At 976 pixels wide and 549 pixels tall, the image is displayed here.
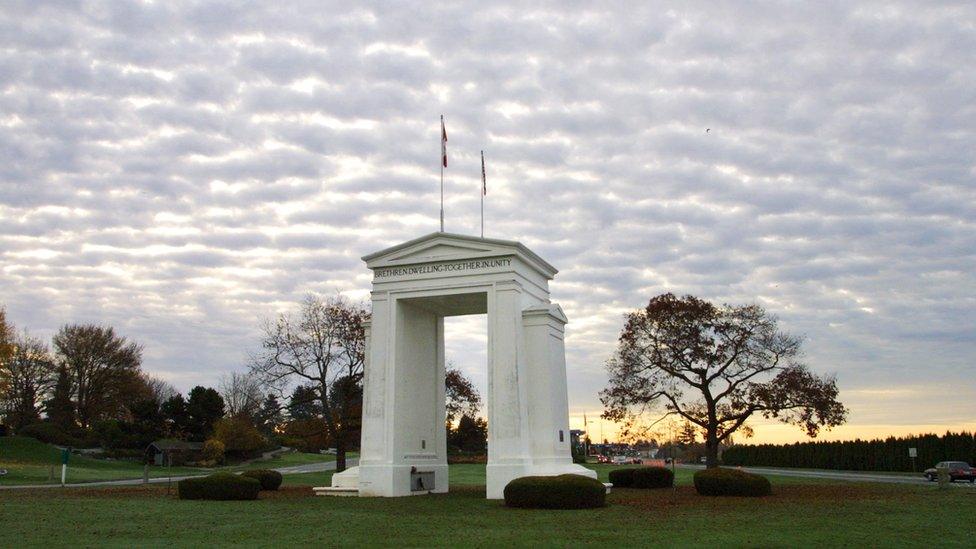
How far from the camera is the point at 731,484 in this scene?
27.6 meters

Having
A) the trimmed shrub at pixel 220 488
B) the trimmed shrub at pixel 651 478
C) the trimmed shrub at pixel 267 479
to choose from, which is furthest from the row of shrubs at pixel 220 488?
the trimmed shrub at pixel 651 478

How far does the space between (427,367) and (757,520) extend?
687 inches

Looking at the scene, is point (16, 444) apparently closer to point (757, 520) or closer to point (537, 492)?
point (537, 492)

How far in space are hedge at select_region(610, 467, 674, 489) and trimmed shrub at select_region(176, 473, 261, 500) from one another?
647 inches

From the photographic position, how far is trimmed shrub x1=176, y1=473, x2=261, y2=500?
25688 mm

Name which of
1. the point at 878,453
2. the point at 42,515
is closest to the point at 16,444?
the point at 42,515

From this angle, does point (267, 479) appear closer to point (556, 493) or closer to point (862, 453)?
point (556, 493)

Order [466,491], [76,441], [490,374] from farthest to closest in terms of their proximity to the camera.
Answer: [76,441], [466,491], [490,374]

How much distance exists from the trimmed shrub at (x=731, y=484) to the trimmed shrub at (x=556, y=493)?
764 cm

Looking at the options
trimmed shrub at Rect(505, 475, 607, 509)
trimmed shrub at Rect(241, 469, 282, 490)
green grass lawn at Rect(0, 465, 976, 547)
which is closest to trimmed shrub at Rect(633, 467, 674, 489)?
green grass lawn at Rect(0, 465, 976, 547)

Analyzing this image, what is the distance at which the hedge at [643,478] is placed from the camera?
3344 centimetres

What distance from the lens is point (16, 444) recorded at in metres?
65.9

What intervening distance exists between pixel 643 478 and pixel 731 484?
631 centimetres

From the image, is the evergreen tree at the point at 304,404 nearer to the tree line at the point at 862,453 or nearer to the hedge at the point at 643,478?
the hedge at the point at 643,478
